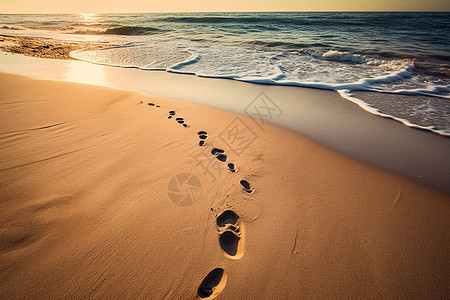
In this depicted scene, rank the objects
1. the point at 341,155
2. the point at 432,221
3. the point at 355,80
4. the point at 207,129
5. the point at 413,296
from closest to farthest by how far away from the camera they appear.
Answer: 1. the point at 413,296
2. the point at 432,221
3. the point at 341,155
4. the point at 207,129
5. the point at 355,80

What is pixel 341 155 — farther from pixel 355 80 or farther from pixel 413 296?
pixel 355 80

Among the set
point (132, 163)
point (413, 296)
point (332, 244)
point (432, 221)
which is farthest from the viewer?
point (132, 163)

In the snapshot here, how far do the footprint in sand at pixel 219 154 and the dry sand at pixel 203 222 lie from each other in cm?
3

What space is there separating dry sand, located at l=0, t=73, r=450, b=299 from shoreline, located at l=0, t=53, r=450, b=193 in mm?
306

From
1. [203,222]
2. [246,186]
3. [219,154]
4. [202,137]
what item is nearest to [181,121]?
[202,137]

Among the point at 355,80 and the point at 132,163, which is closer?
the point at 132,163

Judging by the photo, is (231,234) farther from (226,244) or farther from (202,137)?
(202,137)

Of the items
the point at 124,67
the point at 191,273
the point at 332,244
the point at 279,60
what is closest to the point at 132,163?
the point at 191,273

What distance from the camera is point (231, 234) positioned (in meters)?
1.46

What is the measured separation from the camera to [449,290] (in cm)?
120

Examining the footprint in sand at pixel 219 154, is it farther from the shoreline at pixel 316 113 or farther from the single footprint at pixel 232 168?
the shoreline at pixel 316 113

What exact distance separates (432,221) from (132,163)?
105 inches

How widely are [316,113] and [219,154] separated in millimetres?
1956

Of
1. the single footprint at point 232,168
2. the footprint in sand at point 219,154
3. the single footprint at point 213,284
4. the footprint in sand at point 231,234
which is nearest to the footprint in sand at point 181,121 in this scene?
the footprint in sand at point 219,154
